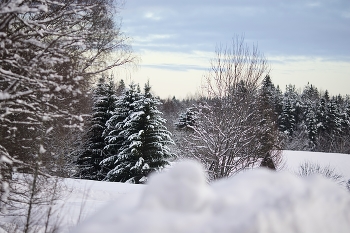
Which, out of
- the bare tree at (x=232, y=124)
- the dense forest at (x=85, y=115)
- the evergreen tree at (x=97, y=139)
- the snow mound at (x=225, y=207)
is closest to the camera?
the snow mound at (x=225, y=207)

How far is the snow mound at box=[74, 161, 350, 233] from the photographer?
1.30 meters

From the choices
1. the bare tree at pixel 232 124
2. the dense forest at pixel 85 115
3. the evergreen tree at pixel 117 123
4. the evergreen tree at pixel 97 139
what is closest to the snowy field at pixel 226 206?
the dense forest at pixel 85 115

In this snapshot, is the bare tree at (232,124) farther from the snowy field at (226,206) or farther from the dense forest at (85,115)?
the snowy field at (226,206)

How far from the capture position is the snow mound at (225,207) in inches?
51.3

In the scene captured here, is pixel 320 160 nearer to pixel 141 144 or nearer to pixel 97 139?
pixel 141 144

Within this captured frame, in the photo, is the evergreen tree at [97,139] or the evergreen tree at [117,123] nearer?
the evergreen tree at [117,123]

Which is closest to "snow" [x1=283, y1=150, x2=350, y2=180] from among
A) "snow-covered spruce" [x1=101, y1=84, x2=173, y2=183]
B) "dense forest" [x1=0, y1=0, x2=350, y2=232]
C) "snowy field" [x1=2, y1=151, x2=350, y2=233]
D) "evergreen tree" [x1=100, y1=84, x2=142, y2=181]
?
"dense forest" [x1=0, y1=0, x2=350, y2=232]

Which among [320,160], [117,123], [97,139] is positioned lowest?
[97,139]

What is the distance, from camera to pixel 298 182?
6.02 ft

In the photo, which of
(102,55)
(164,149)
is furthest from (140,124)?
(102,55)

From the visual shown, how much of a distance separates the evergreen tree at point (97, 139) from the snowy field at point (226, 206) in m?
23.1

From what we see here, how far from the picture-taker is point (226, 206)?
151 centimetres

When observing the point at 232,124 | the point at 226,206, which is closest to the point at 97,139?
the point at 232,124

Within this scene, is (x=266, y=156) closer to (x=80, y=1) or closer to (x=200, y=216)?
(x=80, y=1)
